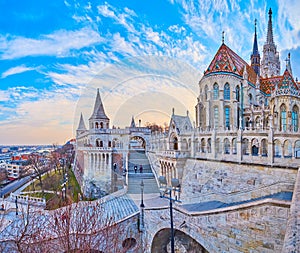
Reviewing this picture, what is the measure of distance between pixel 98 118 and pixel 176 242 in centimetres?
2496

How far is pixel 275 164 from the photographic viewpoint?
38.1ft

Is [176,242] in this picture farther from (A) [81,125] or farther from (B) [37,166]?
(A) [81,125]

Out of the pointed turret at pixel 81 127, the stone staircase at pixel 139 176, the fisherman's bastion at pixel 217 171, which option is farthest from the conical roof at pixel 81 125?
the stone staircase at pixel 139 176

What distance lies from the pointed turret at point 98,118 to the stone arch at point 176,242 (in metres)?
24.1

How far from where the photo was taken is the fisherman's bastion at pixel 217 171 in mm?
8680

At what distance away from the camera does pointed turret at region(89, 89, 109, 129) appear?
34906mm

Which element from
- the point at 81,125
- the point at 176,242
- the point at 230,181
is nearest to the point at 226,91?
the point at 230,181

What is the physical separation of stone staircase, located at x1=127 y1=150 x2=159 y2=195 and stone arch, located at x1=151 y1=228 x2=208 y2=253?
573cm

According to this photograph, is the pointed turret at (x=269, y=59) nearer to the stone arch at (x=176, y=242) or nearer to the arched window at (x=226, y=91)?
the arched window at (x=226, y=91)

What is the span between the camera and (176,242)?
14461 millimetres

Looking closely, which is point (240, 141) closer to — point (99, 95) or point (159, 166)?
point (159, 166)

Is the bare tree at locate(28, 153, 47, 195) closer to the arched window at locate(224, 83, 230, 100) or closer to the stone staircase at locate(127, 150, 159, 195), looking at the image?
the stone staircase at locate(127, 150, 159, 195)

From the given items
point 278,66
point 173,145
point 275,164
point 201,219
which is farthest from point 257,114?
point 278,66

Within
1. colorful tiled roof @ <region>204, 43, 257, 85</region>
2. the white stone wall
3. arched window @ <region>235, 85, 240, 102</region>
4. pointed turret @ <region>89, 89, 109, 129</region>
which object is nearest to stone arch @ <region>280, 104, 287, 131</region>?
arched window @ <region>235, 85, 240, 102</region>
